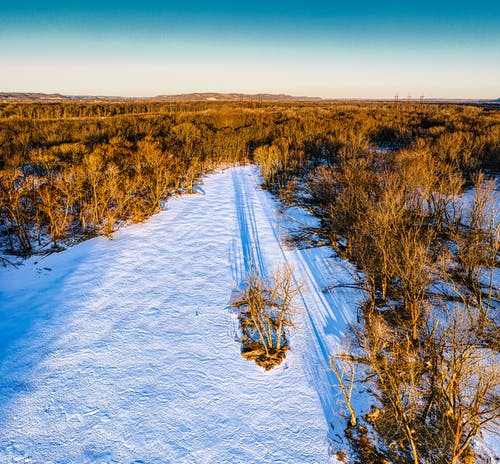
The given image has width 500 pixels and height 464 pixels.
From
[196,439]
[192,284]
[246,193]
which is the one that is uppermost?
[246,193]

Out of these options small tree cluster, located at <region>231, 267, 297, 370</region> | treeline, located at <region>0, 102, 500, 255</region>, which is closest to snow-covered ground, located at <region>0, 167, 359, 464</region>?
small tree cluster, located at <region>231, 267, 297, 370</region>

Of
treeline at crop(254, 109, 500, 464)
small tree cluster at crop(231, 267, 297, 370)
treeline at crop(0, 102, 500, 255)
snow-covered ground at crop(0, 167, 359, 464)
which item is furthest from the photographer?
treeline at crop(0, 102, 500, 255)

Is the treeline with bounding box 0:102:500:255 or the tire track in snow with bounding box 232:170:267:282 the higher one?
the treeline with bounding box 0:102:500:255

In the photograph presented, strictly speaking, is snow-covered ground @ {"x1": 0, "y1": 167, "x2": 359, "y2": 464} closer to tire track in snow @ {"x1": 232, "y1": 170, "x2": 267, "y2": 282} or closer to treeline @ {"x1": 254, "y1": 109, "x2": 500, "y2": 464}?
tire track in snow @ {"x1": 232, "y1": 170, "x2": 267, "y2": 282}

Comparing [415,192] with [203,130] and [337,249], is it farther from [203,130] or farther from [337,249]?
[203,130]

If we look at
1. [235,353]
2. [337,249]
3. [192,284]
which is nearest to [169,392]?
[235,353]

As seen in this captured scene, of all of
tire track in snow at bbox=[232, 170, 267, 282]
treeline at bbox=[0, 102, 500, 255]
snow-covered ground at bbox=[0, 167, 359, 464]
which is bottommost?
snow-covered ground at bbox=[0, 167, 359, 464]
